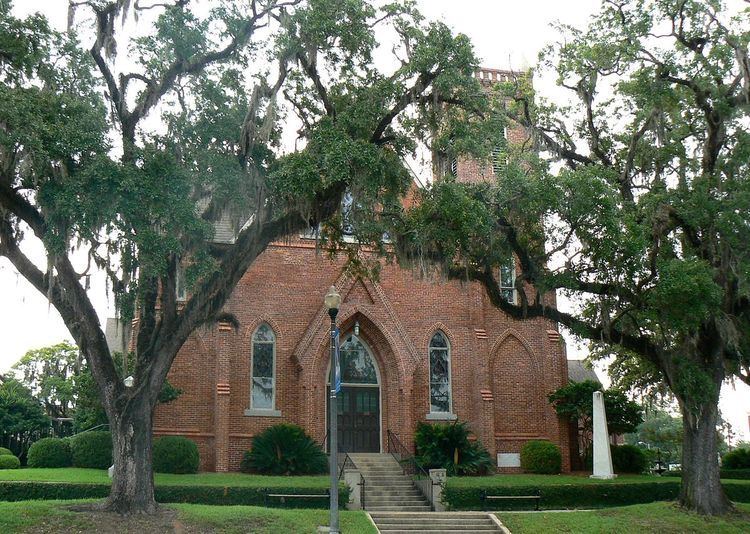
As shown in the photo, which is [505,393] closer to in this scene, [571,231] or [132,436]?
[571,231]

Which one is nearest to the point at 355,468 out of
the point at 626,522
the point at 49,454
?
the point at 626,522

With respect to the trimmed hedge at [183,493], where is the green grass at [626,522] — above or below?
below

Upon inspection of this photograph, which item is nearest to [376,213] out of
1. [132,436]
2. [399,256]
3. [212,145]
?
[399,256]

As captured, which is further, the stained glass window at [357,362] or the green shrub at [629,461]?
the green shrub at [629,461]

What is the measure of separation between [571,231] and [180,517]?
9.99 metres

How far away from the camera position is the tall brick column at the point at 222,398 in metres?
25.4

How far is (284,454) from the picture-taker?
981 inches

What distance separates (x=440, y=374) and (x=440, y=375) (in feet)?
0.11

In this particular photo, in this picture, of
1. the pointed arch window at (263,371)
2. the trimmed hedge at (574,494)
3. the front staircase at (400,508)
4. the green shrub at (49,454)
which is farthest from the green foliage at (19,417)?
the trimmed hedge at (574,494)

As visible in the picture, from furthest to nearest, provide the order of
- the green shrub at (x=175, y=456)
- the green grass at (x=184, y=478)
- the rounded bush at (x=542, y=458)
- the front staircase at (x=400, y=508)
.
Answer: the rounded bush at (x=542, y=458)
the green shrub at (x=175, y=456)
the green grass at (x=184, y=478)
the front staircase at (x=400, y=508)

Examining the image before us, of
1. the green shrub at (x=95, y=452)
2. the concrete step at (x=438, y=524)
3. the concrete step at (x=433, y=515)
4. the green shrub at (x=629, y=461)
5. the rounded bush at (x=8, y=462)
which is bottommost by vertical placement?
the concrete step at (x=438, y=524)

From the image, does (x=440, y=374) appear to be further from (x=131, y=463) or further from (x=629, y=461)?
(x=131, y=463)

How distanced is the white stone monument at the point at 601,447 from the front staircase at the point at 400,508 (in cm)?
551

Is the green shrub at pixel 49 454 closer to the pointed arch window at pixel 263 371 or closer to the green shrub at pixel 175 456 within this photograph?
the green shrub at pixel 175 456
